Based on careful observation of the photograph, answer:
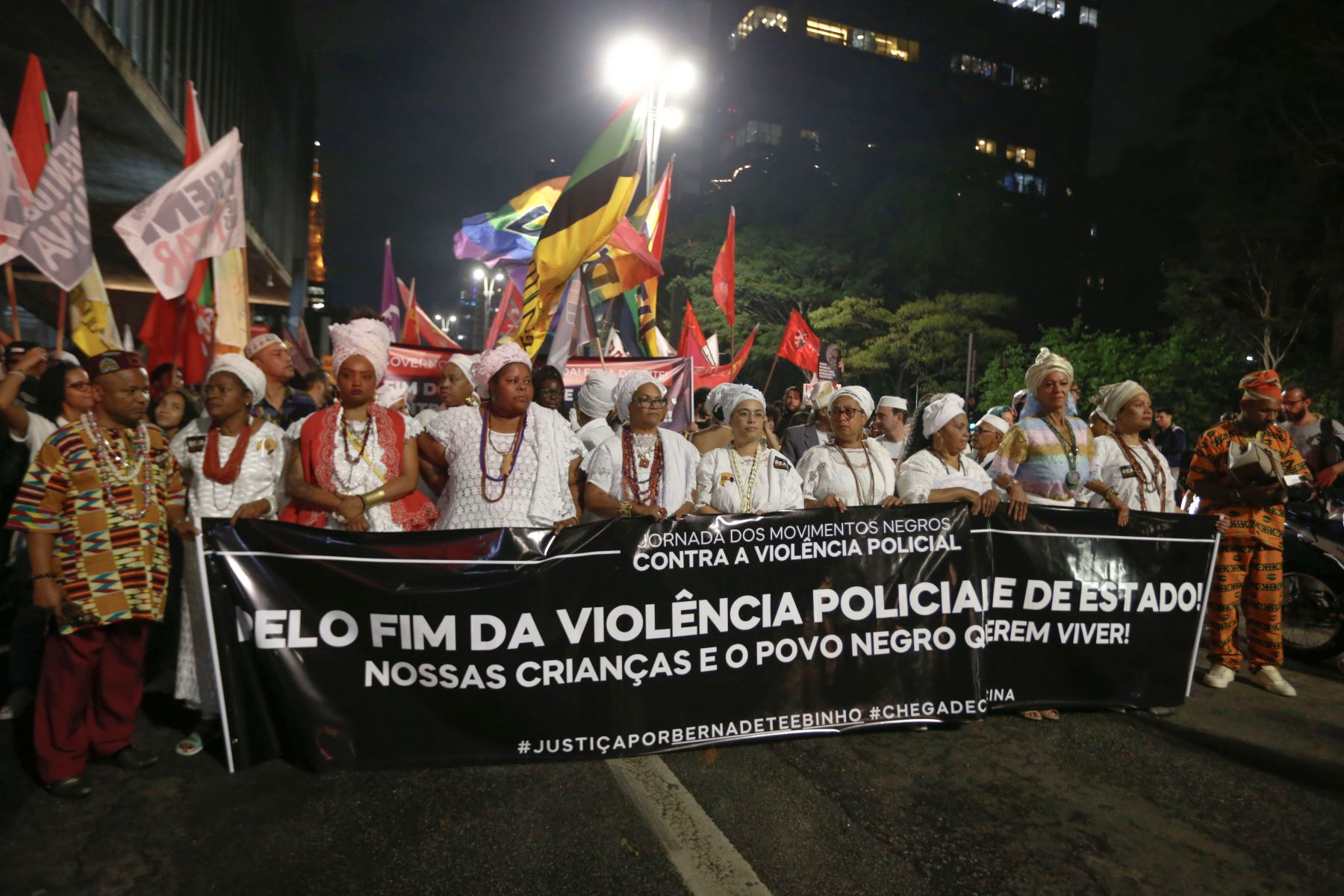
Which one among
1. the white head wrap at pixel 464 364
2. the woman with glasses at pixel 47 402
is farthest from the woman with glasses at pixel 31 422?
the white head wrap at pixel 464 364

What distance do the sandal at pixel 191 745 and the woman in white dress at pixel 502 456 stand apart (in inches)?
54.2

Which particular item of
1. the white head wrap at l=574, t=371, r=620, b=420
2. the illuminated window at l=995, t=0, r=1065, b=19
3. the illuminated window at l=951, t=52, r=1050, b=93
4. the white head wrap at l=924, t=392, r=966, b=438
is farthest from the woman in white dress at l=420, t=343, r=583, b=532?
the illuminated window at l=995, t=0, r=1065, b=19

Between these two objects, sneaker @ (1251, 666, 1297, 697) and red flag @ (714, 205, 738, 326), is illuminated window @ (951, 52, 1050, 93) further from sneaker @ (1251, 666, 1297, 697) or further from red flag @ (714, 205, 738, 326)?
sneaker @ (1251, 666, 1297, 697)

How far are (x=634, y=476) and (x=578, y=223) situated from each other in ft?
12.8

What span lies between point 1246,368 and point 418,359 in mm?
26366

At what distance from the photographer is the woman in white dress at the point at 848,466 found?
4840 mm

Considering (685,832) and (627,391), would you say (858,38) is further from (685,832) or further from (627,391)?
(685,832)

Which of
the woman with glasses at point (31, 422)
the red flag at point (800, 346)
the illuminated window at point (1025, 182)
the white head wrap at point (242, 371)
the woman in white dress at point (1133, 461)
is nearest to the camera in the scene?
the white head wrap at point (242, 371)

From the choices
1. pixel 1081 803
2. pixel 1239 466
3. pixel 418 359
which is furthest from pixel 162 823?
pixel 418 359

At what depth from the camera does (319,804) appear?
343 cm

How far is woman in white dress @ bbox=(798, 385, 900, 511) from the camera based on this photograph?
4.84 m

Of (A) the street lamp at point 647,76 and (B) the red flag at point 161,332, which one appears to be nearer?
(B) the red flag at point 161,332

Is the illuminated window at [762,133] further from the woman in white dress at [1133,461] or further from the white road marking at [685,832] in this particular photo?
the white road marking at [685,832]

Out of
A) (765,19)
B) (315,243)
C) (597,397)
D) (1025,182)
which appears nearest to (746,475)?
(597,397)
